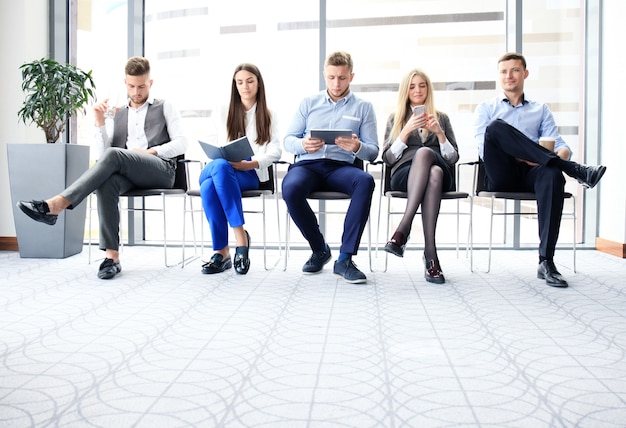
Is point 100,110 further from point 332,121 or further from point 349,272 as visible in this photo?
point 349,272

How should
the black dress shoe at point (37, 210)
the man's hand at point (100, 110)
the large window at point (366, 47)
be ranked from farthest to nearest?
the large window at point (366, 47) < the man's hand at point (100, 110) < the black dress shoe at point (37, 210)

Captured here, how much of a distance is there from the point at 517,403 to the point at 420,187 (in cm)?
170

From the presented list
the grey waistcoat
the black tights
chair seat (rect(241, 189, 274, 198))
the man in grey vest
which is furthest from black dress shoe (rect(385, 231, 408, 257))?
the grey waistcoat

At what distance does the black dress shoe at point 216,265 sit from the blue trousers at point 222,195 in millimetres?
54

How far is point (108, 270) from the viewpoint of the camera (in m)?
2.85

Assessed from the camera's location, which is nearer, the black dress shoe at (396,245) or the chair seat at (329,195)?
the black dress shoe at (396,245)

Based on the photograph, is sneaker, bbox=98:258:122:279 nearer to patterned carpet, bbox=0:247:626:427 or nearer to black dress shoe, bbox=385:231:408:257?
patterned carpet, bbox=0:247:626:427

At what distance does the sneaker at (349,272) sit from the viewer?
2.74 metres

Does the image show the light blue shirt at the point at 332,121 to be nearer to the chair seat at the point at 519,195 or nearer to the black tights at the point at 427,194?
the black tights at the point at 427,194

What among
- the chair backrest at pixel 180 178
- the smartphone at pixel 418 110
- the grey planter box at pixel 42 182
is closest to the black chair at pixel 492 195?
the smartphone at pixel 418 110

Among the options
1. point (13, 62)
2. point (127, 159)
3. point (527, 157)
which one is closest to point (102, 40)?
point (13, 62)

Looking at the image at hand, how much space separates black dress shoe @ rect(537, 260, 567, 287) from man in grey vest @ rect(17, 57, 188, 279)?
2.07 meters

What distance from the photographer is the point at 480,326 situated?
1.93m

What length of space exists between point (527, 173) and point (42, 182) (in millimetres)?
2829
